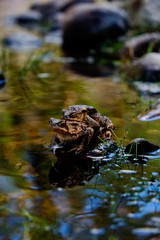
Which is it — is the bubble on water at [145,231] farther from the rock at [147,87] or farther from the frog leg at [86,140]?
the rock at [147,87]

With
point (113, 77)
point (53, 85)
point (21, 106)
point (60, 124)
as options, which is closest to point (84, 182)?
point (60, 124)

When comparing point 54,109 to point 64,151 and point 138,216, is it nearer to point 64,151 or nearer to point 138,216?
point 64,151

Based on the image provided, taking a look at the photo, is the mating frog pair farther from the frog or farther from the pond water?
the pond water

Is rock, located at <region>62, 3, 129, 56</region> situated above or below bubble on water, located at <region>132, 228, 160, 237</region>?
above

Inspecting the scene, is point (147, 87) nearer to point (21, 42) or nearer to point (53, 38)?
point (21, 42)

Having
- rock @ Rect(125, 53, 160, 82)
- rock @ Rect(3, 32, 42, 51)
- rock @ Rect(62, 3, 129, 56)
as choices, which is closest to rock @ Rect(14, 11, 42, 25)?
rock @ Rect(3, 32, 42, 51)

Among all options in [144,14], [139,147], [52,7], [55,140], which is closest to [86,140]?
[55,140]
